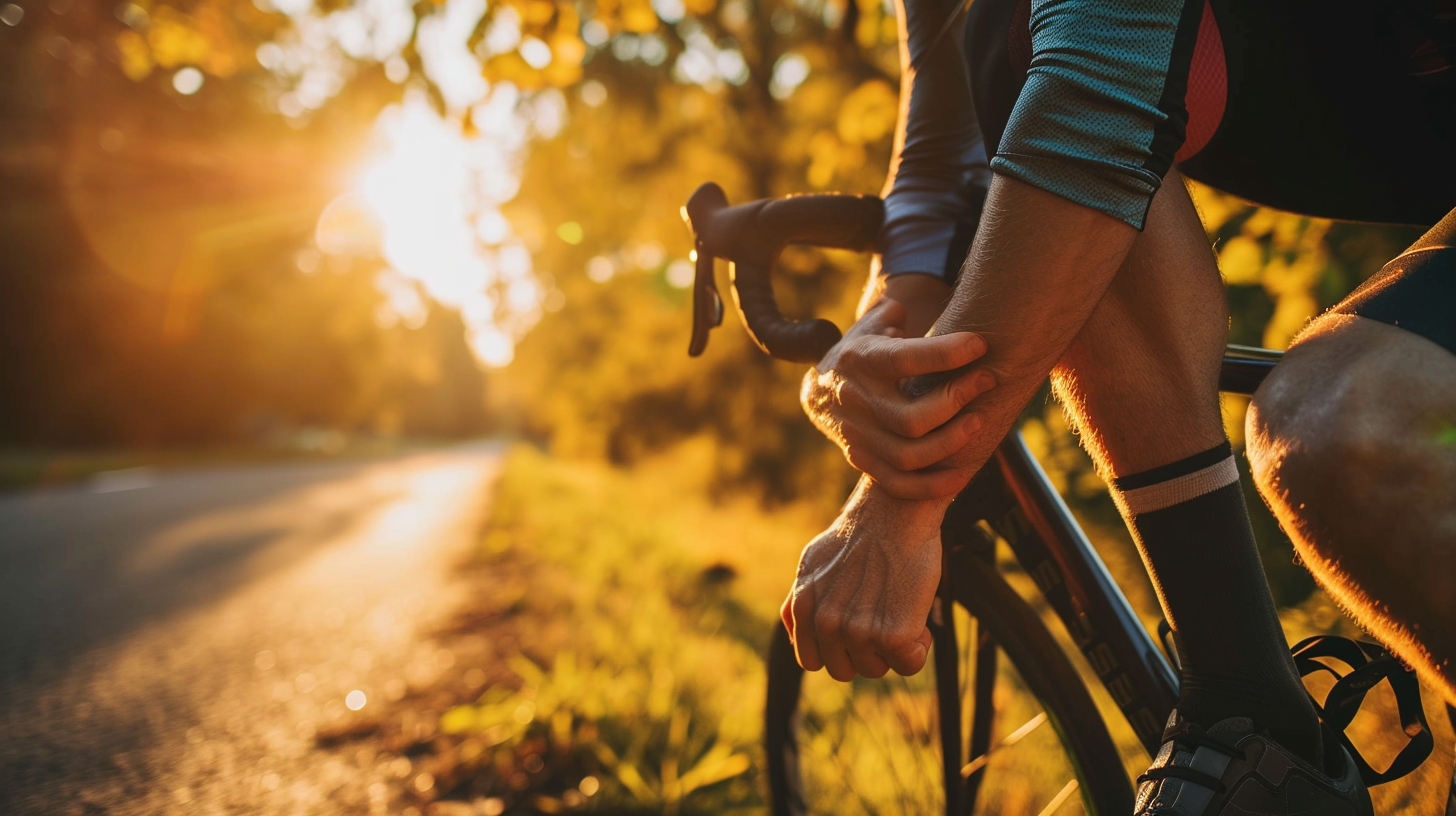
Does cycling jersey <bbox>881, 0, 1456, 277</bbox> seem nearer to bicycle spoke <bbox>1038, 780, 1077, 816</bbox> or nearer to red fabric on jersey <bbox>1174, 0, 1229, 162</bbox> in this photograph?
red fabric on jersey <bbox>1174, 0, 1229, 162</bbox>

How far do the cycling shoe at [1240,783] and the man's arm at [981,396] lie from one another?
1.14 feet

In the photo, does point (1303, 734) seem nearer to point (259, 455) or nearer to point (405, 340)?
point (259, 455)

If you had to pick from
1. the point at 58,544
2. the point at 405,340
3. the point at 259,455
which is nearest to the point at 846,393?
the point at 58,544

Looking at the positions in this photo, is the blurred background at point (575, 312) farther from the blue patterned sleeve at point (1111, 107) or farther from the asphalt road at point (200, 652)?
the blue patterned sleeve at point (1111, 107)

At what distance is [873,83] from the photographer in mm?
3373

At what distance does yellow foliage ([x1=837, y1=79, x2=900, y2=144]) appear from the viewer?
11.0 feet

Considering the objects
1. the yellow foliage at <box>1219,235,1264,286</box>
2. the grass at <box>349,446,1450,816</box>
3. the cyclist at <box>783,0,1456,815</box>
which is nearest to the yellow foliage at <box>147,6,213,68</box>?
the grass at <box>349,446,1450,816</box>

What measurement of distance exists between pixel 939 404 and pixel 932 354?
0.14 feet

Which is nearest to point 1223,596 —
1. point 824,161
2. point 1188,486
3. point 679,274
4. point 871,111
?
point 1188,486

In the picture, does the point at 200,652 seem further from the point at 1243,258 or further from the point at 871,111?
the point at 1243,258

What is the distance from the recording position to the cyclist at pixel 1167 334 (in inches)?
26.4

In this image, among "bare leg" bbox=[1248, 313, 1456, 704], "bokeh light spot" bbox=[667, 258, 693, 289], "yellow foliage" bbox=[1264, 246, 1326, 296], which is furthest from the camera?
"bokeh light spot" bbox=[667, 258, 693, 289]

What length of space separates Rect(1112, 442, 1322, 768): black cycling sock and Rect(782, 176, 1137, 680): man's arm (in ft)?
0.87

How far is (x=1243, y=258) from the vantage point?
1.94 meters
